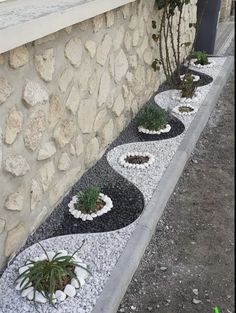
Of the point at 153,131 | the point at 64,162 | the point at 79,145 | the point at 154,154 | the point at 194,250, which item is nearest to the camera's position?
the point at 194,250

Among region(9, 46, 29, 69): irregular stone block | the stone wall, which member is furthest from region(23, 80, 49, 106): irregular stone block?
the stone wall

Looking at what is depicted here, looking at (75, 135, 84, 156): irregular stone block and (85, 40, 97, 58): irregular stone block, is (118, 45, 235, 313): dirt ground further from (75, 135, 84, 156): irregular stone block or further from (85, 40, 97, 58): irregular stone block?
(85, 40, 97, 58): irregular stone block

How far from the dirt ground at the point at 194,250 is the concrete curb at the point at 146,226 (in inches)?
3.5

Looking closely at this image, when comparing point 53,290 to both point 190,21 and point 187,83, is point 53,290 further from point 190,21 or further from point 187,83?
point 190,21

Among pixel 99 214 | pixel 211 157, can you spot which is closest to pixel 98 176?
pixel 99 214

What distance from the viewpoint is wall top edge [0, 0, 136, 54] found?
83.5 inches

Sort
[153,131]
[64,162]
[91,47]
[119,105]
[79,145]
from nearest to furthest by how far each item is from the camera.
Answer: [64,162]
[91,47]
[79,145]
[119,105]
[153,131]

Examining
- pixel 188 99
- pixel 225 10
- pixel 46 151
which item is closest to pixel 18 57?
pixel 46 151

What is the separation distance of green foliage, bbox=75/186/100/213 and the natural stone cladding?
0.18 meters

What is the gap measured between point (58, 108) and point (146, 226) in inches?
39.7

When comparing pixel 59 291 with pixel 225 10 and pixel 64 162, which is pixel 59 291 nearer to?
pixel 64 162

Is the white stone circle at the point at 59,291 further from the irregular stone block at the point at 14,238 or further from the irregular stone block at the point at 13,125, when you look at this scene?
the irregular stone block at the point at 13,125

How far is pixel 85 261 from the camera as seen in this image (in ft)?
8.53

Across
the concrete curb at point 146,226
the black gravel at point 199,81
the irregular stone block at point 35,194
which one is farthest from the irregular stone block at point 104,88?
the black gravel at point 199,81
